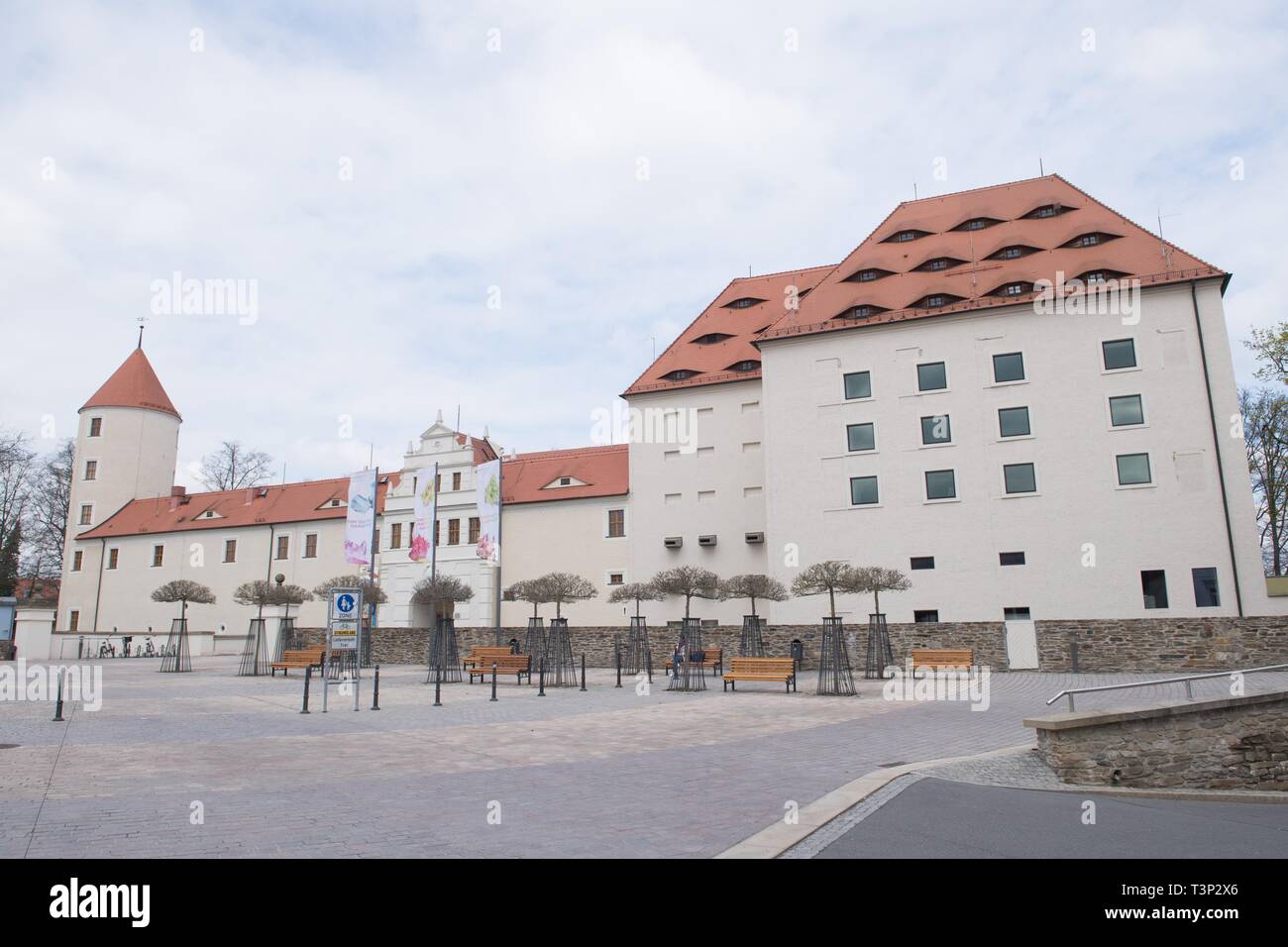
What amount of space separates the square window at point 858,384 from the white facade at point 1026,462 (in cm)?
22

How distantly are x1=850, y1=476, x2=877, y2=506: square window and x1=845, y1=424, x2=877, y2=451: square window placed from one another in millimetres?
1284

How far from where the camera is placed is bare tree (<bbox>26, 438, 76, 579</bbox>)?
59312 millimetres

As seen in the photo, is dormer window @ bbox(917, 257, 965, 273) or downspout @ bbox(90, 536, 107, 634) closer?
dormer window @ bbox(917, 257, 965, 273)

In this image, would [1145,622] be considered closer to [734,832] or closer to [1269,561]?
[1269,561]

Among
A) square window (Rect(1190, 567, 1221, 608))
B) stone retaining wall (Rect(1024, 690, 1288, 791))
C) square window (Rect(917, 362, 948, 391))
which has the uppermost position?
square window (Rect(917, 362, 948, 391))

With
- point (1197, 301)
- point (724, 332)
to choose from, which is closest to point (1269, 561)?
point (1197, 301)

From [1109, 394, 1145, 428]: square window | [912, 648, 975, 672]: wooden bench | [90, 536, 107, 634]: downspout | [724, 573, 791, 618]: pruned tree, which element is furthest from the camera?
[90, 536, 107, 634]: downspout

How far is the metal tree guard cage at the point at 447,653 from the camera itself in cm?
2639

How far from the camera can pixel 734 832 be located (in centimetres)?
691

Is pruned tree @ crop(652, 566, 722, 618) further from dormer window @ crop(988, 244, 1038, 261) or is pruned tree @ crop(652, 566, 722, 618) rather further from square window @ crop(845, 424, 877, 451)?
dormer window @ crop(988, 244, 1038, 261)

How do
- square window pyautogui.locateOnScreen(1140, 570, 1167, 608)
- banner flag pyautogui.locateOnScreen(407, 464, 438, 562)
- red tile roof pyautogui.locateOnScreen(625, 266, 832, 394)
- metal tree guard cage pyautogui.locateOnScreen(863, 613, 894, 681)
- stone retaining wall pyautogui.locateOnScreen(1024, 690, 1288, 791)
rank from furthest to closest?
red tile roof pyautogui.locateOnScreen(625, 266, 832, 394) < banner flag pyautogui.locateOnScreen(407, 464, 438, 562) < square window pyautogui.locateOnScreen(1140, 570, 1167, 608) < metal tree guard cage pyautogui.locateOnScreen(863, 613, 894, 681) < stone retaining wall pyautogui.locateOnScreen(1024, 690, 1288, 791)

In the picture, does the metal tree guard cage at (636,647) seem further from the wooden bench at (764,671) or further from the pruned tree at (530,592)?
the wooden bench at (764,671)

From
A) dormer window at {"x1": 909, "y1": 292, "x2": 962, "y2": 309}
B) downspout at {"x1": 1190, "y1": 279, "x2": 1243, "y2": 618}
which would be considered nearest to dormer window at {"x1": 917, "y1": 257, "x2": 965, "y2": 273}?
dormer window at {"x1": 909, "y1": 292, "x2": 962, "y2": 309}
